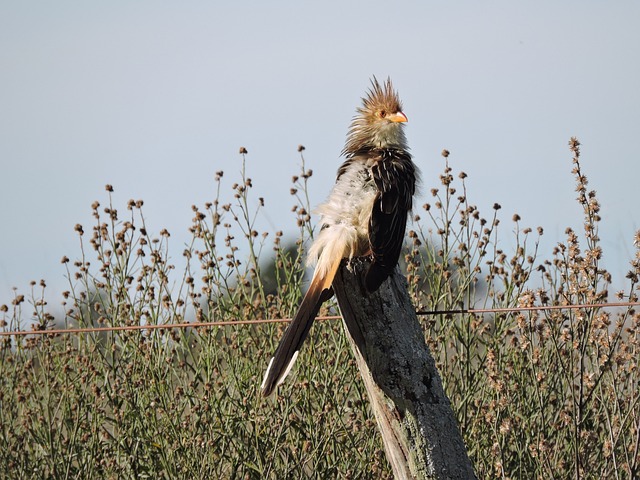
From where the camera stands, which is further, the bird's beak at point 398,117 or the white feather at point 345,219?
the bird's beak at point 398,117

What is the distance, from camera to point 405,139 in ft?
15.8

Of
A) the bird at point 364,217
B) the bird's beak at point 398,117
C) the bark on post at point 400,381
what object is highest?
the bird's beak at point 398,117

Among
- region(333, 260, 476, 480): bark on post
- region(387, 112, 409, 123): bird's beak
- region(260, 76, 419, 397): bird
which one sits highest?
region(387, 112, 409, 123): bird's beak

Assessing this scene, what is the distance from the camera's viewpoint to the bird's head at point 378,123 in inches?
188

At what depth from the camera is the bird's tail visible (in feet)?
12.5

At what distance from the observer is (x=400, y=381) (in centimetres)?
374

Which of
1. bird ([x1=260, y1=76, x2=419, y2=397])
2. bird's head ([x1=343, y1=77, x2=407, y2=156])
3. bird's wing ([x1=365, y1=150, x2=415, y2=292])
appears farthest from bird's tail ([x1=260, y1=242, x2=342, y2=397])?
bird's head ([x1=343, y1=77, x2=407, y2=156])

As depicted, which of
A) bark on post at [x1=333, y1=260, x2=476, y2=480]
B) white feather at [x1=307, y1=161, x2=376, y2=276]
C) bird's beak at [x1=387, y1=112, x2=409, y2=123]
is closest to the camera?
bark on post at [x1=333, y1=260, x2=476, y2=480]

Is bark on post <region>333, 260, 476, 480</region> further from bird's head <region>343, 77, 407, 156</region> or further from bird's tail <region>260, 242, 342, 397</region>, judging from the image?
bird's head <region>343, 77, 407, 156</region>

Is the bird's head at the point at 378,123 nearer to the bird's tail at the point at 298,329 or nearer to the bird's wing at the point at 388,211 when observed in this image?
the bird's wing at the point at 388,211

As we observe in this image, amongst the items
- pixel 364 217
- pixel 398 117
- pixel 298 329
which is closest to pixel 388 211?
pixel 364 217

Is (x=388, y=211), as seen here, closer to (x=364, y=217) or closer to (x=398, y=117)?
(x=364, y=217)

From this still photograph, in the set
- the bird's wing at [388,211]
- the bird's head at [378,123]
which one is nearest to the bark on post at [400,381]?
the bird's wing at [388,211]

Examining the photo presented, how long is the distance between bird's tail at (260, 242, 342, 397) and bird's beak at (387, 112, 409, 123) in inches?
45.8
